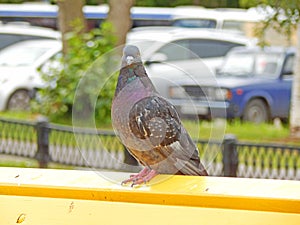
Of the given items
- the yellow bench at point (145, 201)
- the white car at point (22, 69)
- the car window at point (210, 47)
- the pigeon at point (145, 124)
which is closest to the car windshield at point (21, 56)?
the white car at point (22, 69)

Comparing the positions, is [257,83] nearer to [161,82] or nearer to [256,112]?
[256,112]

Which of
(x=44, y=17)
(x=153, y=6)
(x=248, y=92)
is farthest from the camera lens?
(x=153, y=6)

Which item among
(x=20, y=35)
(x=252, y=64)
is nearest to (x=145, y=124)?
(x=252, y=64)

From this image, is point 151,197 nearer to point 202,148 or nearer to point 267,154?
point 202,148

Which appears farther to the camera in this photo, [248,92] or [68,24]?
[248,92]

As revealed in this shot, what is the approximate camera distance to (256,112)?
11.8 meters

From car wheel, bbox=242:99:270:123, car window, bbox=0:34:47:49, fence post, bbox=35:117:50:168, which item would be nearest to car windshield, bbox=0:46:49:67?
car window, bbox=0:34:47:49

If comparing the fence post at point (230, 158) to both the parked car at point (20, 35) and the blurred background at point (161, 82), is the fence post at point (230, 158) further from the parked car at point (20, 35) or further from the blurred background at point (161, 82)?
the parked car at point (20, 35)

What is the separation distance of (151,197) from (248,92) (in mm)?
9676

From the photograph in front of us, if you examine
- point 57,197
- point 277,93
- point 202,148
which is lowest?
point 277,93

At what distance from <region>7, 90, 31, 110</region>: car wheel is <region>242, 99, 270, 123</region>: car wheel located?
3471mm

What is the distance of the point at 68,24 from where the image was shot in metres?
10.3

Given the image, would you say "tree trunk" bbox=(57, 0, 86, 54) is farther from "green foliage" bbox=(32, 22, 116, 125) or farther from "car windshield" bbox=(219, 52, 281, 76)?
"car windshield" bbox=(219, 52, 281, 76)

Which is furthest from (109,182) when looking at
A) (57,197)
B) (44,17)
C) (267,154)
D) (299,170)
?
(44,17)
